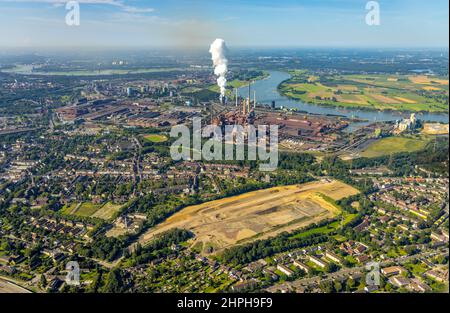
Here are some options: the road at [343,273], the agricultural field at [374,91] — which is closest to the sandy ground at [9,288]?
the road at [343,273]

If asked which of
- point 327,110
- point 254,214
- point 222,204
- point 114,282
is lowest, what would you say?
point 114,282

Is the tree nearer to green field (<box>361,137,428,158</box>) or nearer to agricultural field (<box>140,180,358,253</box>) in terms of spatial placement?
agricultural field (<box>140,180,358,253</box>)

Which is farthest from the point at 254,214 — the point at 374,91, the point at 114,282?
the point at 374,91

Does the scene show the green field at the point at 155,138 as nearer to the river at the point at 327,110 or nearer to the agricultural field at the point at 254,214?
the agricultural field at the point at 254,214

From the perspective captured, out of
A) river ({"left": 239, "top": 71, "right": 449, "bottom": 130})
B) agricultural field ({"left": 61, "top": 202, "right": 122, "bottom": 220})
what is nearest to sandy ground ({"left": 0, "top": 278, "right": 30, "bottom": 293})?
agricultural field ({"left": 61, "top": 202, "right": 122, "bottom": 220})

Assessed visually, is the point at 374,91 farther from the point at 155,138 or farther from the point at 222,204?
the point at 222,204
